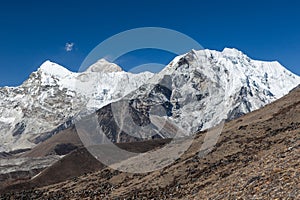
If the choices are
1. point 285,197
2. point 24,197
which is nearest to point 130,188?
point 24,197

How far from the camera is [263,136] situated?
61.6 meters

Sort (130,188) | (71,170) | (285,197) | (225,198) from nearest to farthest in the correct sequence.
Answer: (285,197)
(225,198)
(130,188)
(71,170)

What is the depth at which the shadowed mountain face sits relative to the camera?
27.4m

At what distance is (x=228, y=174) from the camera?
144 feet

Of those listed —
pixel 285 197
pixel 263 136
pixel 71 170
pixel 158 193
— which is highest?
pixel 71 170

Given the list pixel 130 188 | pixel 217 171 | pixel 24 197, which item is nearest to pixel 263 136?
pixel 217 171

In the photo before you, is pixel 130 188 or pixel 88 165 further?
pixel 88 165

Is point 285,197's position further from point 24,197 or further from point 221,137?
point 24,197

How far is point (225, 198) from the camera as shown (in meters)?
27.9

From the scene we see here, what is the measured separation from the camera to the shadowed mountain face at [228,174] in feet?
90.0

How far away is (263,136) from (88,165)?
71.4 metres

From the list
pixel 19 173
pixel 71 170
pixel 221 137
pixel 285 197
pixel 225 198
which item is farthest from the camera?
pixel 19 173

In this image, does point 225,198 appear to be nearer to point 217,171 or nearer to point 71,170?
point 217,171

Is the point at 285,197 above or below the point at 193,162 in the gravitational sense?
below
